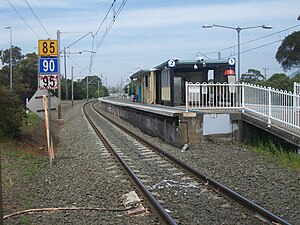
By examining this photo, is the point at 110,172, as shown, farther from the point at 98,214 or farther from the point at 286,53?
the point at 286,53

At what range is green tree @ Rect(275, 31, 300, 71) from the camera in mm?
60781

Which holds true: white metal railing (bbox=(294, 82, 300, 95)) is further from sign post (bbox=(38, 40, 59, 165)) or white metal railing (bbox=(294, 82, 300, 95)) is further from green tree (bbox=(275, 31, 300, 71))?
green tree (bbox=(275, 31, 300, 71))

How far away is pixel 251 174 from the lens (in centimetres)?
1114

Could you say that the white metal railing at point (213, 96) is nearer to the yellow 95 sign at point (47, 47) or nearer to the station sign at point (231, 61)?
the yellow 95 sign at point (47, 47)

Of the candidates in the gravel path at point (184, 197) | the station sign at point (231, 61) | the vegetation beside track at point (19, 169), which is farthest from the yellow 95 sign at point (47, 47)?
the station sign at point (231, 61)

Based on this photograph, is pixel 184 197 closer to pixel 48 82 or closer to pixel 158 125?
pixel 48 82

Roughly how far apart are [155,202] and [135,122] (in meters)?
23.3

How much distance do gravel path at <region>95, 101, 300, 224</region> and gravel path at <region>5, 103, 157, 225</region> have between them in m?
2.25

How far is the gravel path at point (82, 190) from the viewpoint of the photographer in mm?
7461

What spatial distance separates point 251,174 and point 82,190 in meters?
4.17

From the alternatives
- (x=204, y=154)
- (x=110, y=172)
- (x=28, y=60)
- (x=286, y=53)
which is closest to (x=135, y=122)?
(x=204, y=154)

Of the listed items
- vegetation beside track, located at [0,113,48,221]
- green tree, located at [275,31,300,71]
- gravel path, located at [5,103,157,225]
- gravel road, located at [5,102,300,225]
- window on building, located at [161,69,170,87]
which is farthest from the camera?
green tree, located at [275,31,300,71]

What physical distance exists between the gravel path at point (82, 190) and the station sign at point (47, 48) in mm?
3516

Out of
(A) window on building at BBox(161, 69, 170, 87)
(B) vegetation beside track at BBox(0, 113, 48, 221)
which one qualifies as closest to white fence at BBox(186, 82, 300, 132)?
(B) vegetation beside track at BBox(0, 113, 48, 221)
